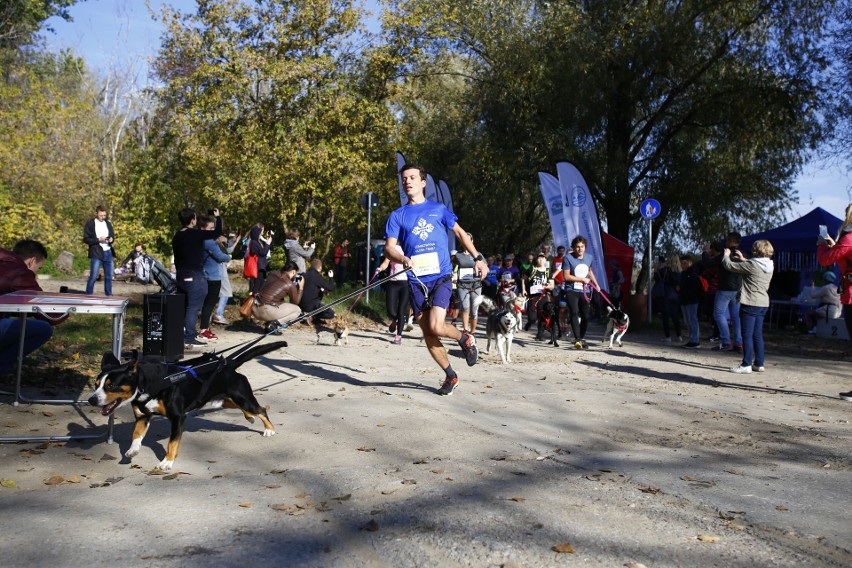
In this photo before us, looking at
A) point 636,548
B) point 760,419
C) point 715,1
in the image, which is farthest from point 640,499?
point 715,1

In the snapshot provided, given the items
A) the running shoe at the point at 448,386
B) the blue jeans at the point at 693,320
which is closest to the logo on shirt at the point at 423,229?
the running shoe at the point at 448,386

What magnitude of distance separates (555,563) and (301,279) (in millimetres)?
11507

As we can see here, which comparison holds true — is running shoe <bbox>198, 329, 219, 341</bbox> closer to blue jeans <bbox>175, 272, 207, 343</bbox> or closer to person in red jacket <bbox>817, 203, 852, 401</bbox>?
blue jeans <bbox>175, 272, 207, 343</bbox>

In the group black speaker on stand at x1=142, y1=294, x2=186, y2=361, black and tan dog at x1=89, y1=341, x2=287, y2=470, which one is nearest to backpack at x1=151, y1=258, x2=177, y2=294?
black speaker on stand at x1=142, y1=294, x2=186, y2=361

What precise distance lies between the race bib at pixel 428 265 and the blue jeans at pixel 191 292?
16.0 feet

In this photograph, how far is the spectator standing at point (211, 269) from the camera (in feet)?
40.2

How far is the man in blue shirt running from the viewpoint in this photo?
8031 millimetres

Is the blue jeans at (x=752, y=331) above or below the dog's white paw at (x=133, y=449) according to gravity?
above

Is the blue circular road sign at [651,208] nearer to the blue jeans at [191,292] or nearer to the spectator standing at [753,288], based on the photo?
the spectator standing at [753,288]

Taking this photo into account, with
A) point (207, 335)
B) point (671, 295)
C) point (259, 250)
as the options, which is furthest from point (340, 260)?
point (207, 335)

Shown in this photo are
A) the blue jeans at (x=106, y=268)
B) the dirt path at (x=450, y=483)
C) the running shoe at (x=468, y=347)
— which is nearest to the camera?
the dirt path at (x=450, y=483)

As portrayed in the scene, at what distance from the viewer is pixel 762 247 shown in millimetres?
10883

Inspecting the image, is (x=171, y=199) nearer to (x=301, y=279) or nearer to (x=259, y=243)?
(x=259, y=243)

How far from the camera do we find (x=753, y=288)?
1070 cm
